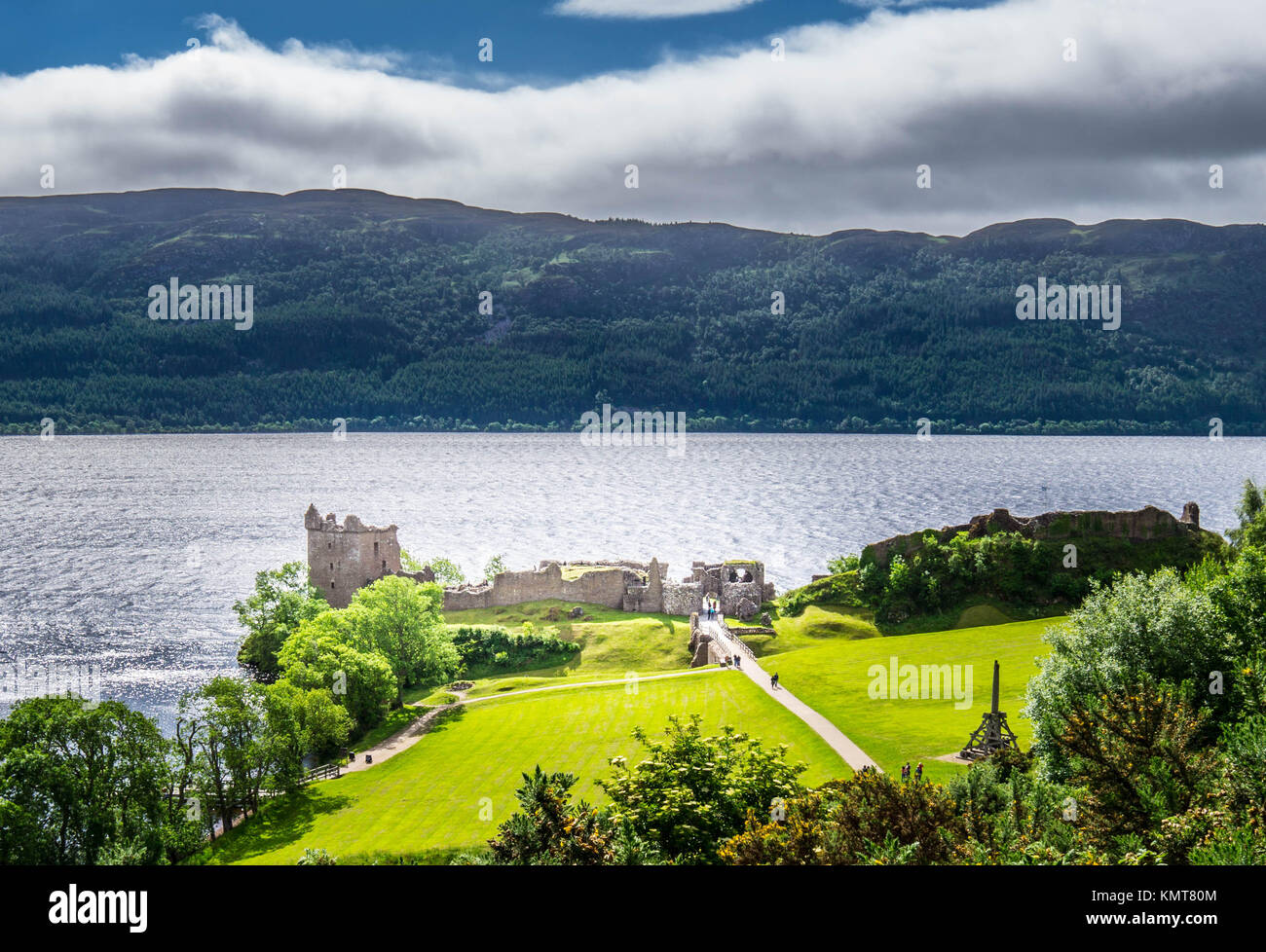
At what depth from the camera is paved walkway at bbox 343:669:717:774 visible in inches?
2215

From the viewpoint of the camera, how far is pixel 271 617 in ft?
276

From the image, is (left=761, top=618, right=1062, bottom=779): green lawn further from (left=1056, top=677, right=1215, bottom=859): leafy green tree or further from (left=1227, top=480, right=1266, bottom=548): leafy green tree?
(left=1056, top=677, right=1215, bottom=859): leafy green tree

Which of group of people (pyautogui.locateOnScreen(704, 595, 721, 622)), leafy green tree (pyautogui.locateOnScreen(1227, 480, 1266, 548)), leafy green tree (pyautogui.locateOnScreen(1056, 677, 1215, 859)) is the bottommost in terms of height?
group of people (pyautogui.locateOnScreen(704, 595, 721, 622))

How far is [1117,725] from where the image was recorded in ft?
75.5

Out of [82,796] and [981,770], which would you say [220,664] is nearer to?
[82,796]

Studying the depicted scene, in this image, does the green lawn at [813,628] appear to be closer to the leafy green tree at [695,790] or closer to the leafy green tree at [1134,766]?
the leafy green tree at [695,790]

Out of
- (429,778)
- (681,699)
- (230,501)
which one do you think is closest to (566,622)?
(681,699)

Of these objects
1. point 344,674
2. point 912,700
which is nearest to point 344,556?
point 344,674

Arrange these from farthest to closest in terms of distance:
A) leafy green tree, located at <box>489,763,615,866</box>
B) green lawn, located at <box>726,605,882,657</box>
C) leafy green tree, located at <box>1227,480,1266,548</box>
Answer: green lawn, located at <box>726,605,882,657</box>, leafy green tree, located at <box>1227,480,1266,548</box>, leafy green tree, located at <box>489,763,615,866</box>

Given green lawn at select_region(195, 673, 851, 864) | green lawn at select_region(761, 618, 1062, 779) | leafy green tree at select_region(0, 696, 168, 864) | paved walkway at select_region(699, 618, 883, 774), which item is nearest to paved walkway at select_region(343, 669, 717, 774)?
green lawn at select_region(195, 673, 851, 864)

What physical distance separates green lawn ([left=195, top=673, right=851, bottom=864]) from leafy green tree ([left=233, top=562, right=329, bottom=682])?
2474 cm

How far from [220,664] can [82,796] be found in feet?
138

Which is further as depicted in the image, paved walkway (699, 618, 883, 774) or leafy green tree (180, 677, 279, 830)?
leafy green tree (180, 677, 279, 830)

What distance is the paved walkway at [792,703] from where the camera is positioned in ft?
142
